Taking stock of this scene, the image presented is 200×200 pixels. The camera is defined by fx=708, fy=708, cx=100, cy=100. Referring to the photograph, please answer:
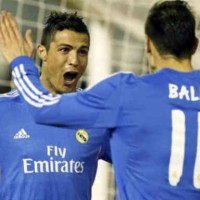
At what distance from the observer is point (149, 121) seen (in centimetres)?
221

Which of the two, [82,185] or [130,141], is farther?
[82,185]

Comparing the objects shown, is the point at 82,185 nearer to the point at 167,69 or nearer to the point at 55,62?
the point at 55,62

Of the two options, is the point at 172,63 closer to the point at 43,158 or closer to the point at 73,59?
the point at 43,158

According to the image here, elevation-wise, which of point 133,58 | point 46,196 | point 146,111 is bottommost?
point 46,196

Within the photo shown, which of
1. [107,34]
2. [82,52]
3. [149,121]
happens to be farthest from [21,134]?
[107,34]

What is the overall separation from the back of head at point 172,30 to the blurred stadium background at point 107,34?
164 centimetres

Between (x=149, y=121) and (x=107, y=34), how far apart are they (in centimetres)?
210

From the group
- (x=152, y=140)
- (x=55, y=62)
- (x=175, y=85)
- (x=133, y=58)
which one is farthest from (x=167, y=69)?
(x=133, y=58)

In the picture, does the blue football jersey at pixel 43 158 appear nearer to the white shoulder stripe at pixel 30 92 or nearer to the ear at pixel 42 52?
the ear at pixel 42 52

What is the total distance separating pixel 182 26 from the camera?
2232 millimetres

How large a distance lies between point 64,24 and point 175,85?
1.32 m

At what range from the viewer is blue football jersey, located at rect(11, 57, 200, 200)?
2201 mm

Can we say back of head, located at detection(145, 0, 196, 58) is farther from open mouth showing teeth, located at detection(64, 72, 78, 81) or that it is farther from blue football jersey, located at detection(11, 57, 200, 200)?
open mouth showing teeth, located at detection(64, 72, 78, 81)

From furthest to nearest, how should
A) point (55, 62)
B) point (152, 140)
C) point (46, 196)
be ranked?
point (55, 62)
point (46, 196)
point (152, 140)
